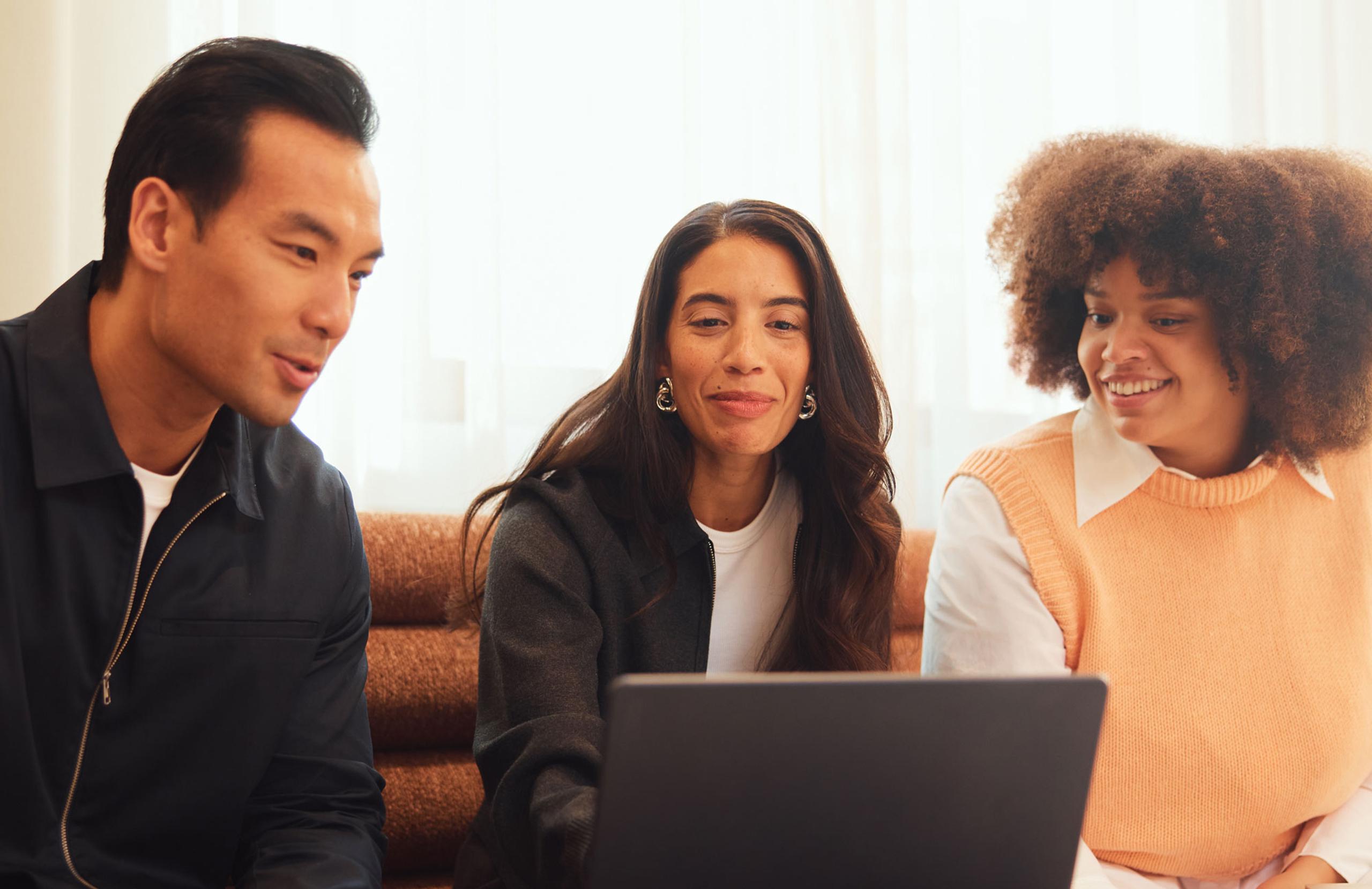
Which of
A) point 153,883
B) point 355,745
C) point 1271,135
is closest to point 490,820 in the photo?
point 355,745

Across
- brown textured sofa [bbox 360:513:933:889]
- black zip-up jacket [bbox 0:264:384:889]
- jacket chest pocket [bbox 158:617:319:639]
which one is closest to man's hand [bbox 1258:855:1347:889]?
brown textured sofa [bbox 360:513:933:889]

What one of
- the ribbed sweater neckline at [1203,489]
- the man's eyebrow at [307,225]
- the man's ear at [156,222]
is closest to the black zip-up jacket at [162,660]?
the man's ear at [156,222]

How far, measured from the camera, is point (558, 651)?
1374 mm

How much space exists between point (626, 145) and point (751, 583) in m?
1.16

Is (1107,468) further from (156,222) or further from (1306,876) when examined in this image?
(156,222)

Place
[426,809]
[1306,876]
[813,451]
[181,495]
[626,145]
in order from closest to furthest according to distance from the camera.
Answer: [181,495], [1306,876], [813,451], [426,809], [626,145]

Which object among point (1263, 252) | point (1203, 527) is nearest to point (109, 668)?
point (1203, 527)

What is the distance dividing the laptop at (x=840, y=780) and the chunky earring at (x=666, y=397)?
84cm

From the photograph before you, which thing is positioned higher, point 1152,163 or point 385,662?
point 1152,163

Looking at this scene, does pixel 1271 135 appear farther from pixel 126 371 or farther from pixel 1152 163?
pixel 126 371

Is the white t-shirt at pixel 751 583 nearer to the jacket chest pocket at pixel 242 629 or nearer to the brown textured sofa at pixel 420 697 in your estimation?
the brown textured sofa at pixel 420 697

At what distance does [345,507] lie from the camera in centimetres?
149

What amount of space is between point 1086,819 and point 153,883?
1113 millimetres

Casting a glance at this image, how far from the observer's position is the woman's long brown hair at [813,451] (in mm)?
1582
